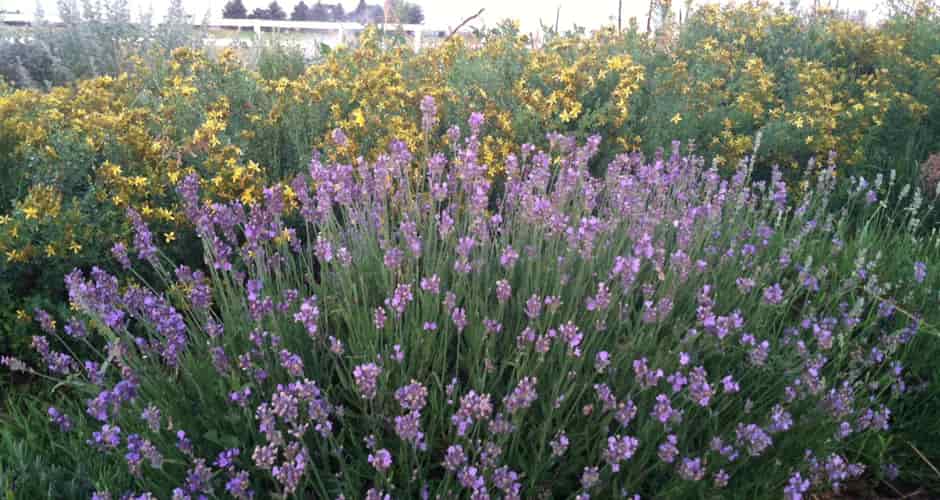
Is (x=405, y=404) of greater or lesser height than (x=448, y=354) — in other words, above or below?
above

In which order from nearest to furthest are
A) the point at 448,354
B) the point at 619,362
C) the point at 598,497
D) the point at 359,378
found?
1. the point at 359,378
2. the point at 598,497
3. the point at 619,362
4. the point at 448,354

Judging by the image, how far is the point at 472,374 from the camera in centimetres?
210

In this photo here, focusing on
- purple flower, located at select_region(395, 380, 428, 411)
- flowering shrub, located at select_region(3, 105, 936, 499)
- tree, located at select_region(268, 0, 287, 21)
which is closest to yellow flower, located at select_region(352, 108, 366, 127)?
flowering shrub, located at select_region(3, 105, 936, 499)

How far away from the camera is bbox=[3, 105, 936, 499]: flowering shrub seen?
1853 millimetres

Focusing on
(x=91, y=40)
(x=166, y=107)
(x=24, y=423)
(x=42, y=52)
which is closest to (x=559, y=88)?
(x=166, y=107)

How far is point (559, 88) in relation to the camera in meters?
4.32

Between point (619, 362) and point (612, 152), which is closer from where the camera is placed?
point (619, 362)

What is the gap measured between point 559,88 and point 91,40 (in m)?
5.43

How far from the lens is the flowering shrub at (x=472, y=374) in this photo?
185cm

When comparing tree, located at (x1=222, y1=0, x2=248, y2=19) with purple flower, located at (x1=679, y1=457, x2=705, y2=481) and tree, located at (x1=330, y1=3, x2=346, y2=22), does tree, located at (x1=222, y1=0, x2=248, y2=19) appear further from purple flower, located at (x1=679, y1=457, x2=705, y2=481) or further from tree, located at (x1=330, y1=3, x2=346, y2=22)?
purple flower, located at (x1=679, y1=457, x2=705, y2=481)

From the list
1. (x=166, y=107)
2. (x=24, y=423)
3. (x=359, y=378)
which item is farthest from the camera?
(x=166, y=107)

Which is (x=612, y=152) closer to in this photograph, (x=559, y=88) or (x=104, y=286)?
(x=559, y=88)

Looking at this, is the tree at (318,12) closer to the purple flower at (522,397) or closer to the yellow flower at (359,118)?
the yellow flower at (359,118)

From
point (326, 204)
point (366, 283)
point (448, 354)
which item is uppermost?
point (326, 204)
